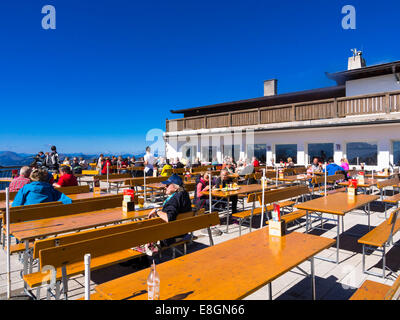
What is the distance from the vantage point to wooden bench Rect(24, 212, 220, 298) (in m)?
2.61

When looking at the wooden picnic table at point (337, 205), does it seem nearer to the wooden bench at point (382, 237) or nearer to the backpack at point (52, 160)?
the wooden bench at point (382, 237)

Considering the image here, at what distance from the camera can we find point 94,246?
2.82m

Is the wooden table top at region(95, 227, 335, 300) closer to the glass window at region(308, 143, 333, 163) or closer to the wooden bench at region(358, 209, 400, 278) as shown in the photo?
the wooden bench at region(358, 209, 400, 278)

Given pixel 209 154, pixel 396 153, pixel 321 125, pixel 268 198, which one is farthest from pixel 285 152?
pixel 268 198

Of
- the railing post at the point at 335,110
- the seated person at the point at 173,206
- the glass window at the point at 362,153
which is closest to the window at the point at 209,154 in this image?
the railing post at the point at 335,110

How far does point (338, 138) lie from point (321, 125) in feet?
4.69

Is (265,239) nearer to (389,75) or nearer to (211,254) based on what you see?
(211,254)

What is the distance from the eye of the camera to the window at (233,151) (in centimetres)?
2158

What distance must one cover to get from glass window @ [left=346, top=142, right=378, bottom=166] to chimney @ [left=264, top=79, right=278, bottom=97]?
9.57 m

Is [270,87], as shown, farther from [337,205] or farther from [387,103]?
[337,205]

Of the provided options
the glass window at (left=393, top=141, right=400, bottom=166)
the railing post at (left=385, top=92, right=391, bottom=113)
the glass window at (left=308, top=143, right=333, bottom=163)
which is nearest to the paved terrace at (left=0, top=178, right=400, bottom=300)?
the railing post at (left=385, top=92, right=391, bottom=113)

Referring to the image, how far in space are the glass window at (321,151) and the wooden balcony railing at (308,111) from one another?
1833 mm

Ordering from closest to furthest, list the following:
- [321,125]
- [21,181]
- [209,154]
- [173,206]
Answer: [173,206] → [21,181] → [321,125] → [209,154]

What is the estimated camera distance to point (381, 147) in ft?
49.5
